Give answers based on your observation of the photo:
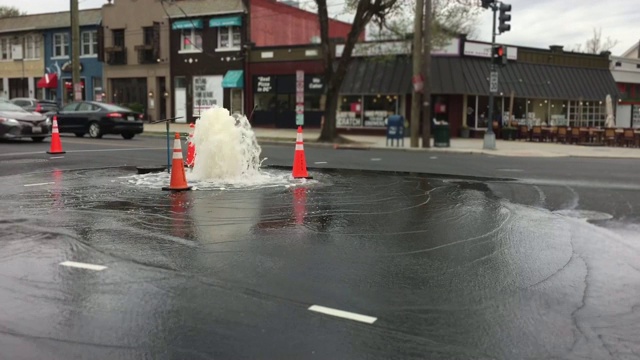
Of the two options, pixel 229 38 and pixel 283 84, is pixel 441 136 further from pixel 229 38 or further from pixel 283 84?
pixel 229 38

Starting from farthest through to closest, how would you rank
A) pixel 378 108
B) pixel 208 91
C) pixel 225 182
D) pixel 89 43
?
pixel 89 43 → pixel 208 91 → pixel 378 108 → pixel 225 182

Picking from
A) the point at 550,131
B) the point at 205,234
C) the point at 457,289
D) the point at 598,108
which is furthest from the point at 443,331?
the point at 598,108

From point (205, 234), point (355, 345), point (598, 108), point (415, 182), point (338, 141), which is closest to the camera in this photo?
point (355, 345)

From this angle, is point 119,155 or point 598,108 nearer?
point 119,155

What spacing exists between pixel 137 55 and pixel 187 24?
15.8 ft

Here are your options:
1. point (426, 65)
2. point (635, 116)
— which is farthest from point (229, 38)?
point (635, 116)

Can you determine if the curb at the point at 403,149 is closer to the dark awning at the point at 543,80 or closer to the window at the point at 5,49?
the dark awning at the point at 543,80

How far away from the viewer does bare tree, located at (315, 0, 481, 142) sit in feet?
81.6

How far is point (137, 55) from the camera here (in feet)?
135

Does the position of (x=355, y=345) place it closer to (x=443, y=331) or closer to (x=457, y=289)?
(x=443, y=331)

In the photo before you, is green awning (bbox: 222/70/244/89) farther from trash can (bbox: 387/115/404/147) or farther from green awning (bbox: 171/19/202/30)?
trash can (bbox: 387/115/404/147)

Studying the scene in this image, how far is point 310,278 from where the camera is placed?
5301 millimetres

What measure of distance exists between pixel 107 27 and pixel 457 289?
42.1 meters

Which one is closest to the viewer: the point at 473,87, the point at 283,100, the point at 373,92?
the point at 473,87
